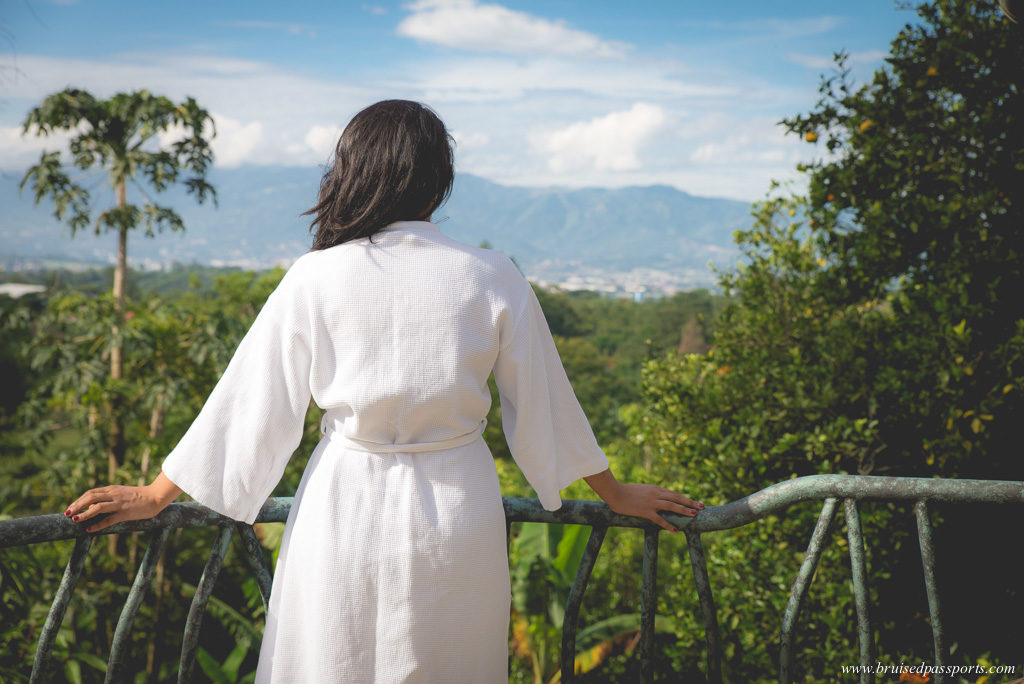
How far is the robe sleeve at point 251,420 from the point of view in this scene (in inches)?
47.3

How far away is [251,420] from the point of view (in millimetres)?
1218

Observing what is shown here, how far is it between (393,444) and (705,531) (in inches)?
23.4

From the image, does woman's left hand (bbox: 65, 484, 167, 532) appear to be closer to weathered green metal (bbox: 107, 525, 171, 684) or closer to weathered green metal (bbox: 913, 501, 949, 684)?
weathered green metal (bbox: 107, 525, 171, 684)

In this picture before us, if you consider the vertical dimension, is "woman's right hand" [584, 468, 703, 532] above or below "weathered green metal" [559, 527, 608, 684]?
above

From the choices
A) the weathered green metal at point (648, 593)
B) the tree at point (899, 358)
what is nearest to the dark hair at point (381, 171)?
the weathered green metal at point (648, 593)

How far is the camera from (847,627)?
104 inches

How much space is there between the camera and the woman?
1.16 metres

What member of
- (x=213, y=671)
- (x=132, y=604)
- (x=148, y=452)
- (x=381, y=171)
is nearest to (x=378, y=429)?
(x=381, y=171)

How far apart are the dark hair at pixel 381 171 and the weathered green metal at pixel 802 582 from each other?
937 mm

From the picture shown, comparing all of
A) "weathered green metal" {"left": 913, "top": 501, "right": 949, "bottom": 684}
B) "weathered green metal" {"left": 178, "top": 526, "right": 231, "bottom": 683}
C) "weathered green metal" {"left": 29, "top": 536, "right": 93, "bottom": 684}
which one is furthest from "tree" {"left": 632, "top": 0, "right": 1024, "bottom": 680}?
"weathered green metal" {"left": 29, "top": 536, "right": 93, "bottom": 684}

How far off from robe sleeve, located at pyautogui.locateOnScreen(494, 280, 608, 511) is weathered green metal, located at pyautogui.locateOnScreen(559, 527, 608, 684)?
109mm

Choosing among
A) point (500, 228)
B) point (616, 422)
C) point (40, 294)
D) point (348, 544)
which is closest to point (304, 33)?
point (616, 422)

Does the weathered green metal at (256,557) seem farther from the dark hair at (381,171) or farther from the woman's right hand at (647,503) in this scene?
the woman's right hand at (647,503)

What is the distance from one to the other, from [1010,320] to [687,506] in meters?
1.89
